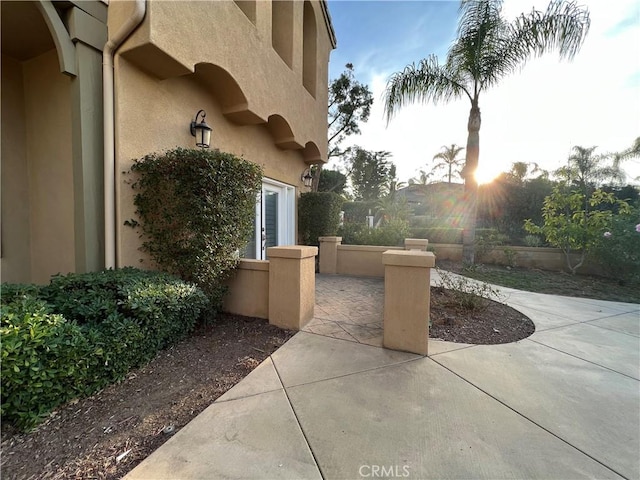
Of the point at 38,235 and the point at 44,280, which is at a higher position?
the point at 38,235

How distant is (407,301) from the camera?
3.06 metres

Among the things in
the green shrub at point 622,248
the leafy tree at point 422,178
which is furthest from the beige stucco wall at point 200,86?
the leafy tree at point 422,178

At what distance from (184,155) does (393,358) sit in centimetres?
356

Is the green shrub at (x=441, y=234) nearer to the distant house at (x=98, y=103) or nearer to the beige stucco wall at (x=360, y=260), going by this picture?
the beige stucco wall at (x=360, y=260)

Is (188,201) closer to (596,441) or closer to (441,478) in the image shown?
(441,478)

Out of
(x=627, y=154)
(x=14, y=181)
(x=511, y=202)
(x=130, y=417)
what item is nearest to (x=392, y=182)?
(x=511, y=202)

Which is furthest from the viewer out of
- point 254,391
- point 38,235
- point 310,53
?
point 310,53

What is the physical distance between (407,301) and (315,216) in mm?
5481

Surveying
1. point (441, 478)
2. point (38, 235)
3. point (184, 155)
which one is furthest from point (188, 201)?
point (441, 478)

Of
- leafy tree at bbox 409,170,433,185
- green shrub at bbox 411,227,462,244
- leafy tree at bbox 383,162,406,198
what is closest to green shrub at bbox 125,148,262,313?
green shrub at bbox 411,227,462,244

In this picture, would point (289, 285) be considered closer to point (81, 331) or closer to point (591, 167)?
point (81, 331)

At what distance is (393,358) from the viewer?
117 inches

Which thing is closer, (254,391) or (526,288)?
(254,391)

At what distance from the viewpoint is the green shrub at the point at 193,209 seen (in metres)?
3.35
